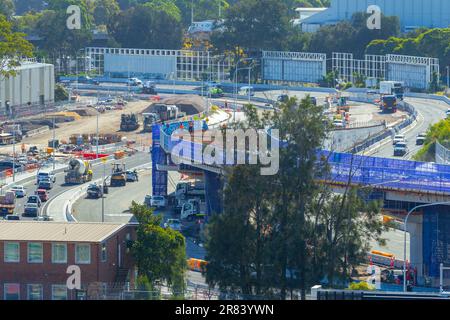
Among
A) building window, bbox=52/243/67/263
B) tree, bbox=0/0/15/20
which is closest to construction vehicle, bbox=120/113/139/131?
tree, bbox=0/0/15/20

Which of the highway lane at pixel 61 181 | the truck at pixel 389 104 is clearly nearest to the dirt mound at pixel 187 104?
the truck at pixel 389 104

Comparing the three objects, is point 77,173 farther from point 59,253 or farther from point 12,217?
point 59,253

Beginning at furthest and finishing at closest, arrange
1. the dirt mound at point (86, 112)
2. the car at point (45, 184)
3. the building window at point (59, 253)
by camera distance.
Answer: the dirt mound at point (86, 112), the car at point (45, 184), the building window at point (59, 253)

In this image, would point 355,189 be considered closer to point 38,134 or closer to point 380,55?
point 38,134

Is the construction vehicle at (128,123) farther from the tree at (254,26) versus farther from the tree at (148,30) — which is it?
the tree at (148,30)
